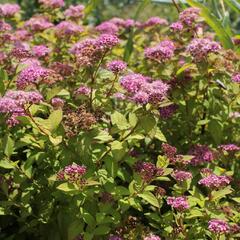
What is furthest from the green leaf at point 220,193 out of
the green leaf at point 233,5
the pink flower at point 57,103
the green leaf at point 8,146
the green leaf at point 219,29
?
the green leaf at point 233,5

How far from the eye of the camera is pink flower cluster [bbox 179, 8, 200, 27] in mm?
2540

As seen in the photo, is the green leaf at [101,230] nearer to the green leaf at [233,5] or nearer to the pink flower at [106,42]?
the pink flower at [106,42]

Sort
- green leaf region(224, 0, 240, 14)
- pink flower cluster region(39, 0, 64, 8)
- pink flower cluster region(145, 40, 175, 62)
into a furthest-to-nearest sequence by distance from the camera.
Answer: pink flower cluster region(39, 0, 64, 8), green leaf region(224, 0, 240, 14), pink flower cluster region(145, 40, 175, 62)

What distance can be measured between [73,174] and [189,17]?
114cm

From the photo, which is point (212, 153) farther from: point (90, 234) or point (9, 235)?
point (9, 235)

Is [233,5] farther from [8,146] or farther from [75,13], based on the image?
[8,146]

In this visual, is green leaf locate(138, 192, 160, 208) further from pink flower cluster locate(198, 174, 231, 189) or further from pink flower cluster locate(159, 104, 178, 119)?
pink flower cluster locate(159, 104, 178, 119)

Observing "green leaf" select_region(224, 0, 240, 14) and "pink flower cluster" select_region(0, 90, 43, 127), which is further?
"green leaf" select_region(224, 0, 240, 14)

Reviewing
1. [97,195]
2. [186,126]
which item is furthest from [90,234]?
[186,126]

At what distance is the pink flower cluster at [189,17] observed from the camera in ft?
8.33

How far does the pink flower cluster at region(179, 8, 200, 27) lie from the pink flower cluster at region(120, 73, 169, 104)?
0.69 metres

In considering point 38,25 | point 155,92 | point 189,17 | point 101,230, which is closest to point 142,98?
point 155,92

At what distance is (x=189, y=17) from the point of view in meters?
2.54

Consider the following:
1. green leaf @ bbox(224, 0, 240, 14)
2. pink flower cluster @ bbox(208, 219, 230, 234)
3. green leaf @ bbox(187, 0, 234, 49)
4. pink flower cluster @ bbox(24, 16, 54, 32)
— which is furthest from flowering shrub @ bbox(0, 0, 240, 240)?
green leaf @ bbox(224, 0, 240, 14)
